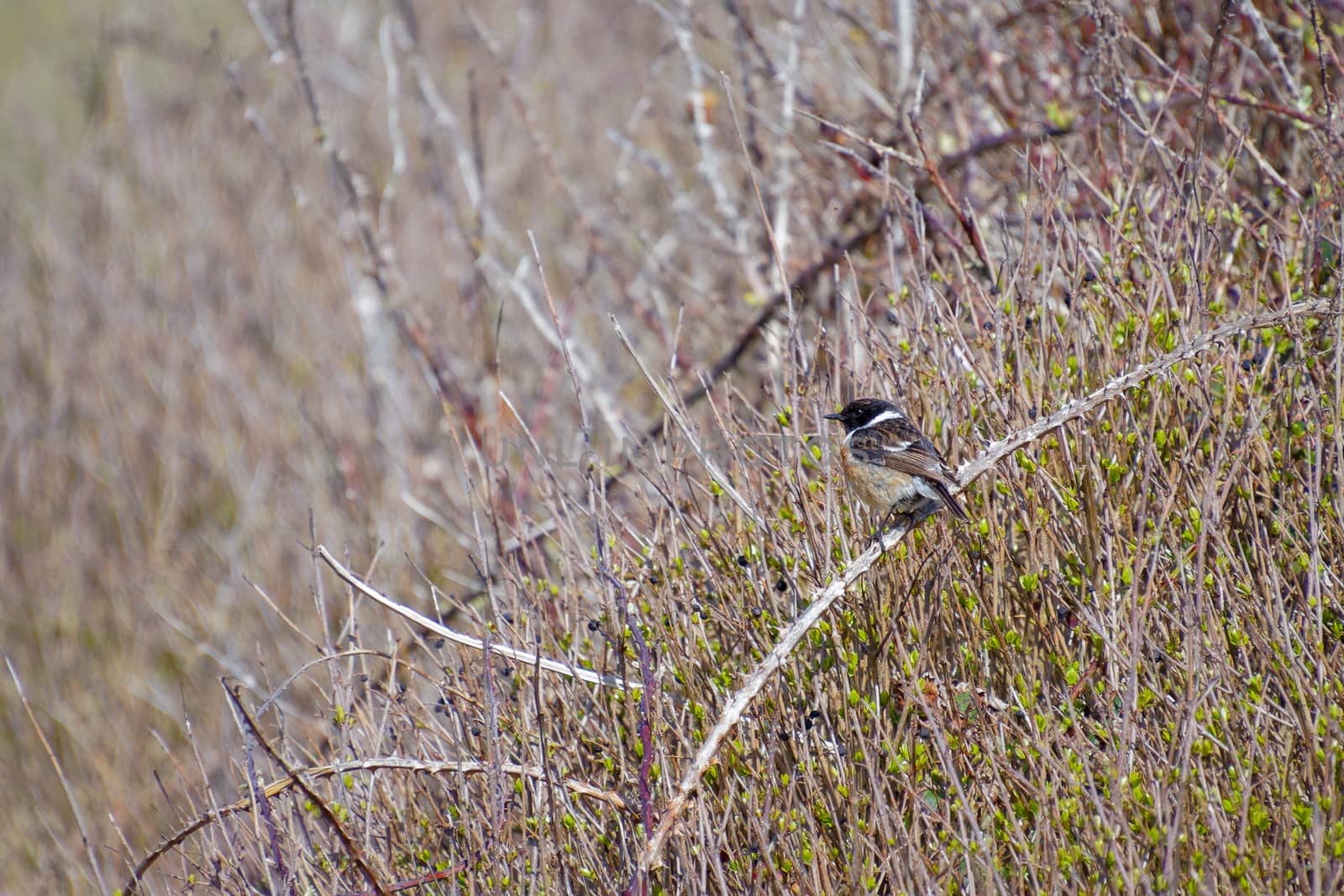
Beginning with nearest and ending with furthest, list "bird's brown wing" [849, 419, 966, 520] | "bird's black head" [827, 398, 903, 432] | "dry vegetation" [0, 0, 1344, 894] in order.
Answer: "dry vegetation" [0, 0, 1344, 894], "bird's brown wing" [849, 419, 966, 520], "bird's black head" [827, 398, 903, 432]

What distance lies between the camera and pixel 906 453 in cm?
319

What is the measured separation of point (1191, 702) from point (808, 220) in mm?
4543

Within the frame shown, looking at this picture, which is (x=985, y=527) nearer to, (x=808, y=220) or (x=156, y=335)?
(x=808, y=220)

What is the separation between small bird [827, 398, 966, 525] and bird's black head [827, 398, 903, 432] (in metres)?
0.05

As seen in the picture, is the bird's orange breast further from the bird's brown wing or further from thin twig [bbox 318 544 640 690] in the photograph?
thin twig [bbox 318 544 640 690]

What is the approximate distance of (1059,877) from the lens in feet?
7.82

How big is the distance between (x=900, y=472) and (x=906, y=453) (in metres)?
0.09

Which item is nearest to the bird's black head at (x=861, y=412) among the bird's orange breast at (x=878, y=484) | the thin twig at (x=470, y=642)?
the bird's orange breast at (x=878, y=484)

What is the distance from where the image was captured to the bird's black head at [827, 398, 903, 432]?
3.40 m

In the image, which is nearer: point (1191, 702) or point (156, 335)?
point (1191, 702)

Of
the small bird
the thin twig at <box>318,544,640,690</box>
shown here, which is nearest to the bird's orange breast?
the small bird

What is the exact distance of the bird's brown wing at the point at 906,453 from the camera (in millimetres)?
3031

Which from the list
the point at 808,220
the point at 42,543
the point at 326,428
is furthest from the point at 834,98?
the point at 42,543

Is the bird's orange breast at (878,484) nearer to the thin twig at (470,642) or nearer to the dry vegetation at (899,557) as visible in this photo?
the dry vegetation at (899,557)
